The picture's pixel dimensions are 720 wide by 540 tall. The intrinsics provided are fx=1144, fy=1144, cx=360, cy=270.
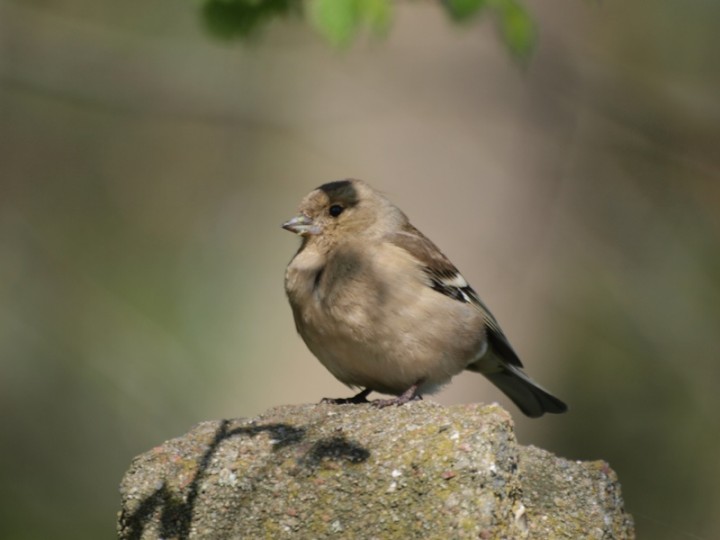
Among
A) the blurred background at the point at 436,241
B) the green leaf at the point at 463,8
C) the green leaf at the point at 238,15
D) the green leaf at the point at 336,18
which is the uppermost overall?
the green leaf at the point at 463,8

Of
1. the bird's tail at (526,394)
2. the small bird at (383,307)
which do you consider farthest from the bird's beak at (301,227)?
the bird's tail at (526,394)

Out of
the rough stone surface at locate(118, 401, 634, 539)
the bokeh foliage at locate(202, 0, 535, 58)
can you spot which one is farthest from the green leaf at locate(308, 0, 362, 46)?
the rough stone surface at locate(118, 401, 634, 539)

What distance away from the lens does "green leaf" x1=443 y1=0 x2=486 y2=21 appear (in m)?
4.53

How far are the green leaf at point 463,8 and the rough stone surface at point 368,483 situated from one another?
1687 millimetres

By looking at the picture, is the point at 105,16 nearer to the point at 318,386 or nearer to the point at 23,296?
the point at 23,296

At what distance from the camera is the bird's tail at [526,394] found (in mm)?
6020

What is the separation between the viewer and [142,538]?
3.34m

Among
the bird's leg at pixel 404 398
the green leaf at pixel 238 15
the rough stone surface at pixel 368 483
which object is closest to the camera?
the rough stone surface at pixel 368 483

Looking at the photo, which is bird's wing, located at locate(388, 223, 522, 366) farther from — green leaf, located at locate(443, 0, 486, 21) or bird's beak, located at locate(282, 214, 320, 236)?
green leaf, located at locate(443, 0, 486, 21)

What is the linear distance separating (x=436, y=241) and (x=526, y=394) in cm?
258

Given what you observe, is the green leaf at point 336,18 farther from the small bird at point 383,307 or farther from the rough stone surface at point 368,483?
the rough stone surface at point 368,483

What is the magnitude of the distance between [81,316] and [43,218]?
1.44m

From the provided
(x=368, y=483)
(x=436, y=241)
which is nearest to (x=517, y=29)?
(x=368, y=483)

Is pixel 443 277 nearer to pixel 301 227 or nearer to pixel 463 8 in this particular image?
pixel 301 227
